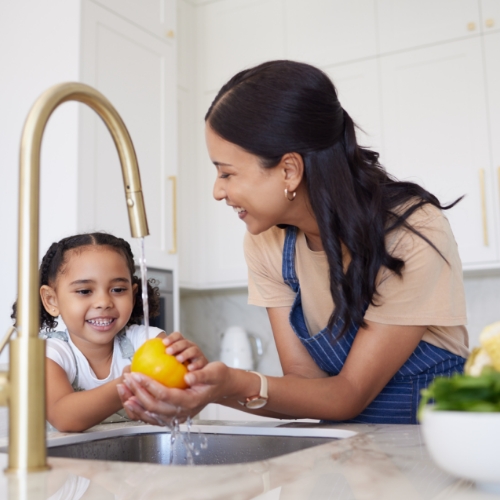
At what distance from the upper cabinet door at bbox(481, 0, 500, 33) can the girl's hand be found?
7.49ft

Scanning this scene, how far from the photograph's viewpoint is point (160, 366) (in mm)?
954

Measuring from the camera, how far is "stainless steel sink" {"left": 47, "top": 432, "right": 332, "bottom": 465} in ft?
3.36

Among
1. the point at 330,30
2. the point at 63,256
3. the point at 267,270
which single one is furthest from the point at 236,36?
the point at 267,270

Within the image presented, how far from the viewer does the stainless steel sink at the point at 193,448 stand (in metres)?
1.02

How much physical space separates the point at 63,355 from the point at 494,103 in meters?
2.06

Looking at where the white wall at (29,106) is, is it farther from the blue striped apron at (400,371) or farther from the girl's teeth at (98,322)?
the blue striped apron at (400,371)

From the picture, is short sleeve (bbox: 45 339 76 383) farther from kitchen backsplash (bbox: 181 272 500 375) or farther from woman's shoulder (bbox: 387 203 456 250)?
kitchen backsplash (bbox: 181 272 500 375)

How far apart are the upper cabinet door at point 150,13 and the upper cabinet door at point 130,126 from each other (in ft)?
0.10

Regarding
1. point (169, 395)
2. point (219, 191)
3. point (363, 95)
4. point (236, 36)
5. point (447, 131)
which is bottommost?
point (169, 395)

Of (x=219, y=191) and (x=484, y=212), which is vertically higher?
(x=484, y=212)

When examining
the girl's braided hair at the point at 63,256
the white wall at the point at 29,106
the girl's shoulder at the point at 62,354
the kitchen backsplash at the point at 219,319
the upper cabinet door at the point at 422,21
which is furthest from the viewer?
the kitchen backsplash at the point at 219,319

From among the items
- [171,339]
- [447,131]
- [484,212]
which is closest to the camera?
[171,339]

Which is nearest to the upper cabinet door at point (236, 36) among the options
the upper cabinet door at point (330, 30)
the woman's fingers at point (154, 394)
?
the upper cabinet door at point (330, 30)

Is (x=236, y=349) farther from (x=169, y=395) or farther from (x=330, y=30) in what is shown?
(x=169, y=395)
